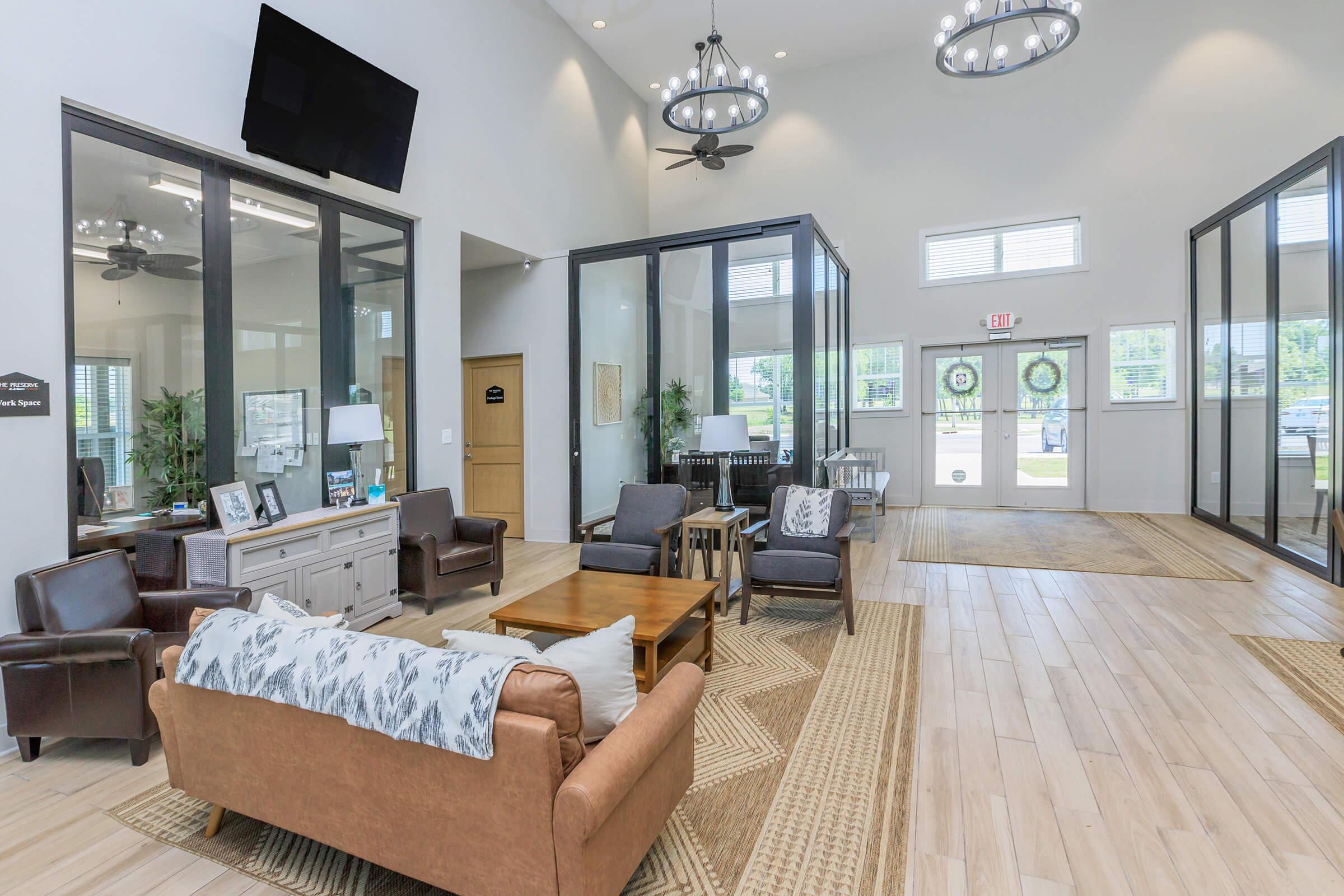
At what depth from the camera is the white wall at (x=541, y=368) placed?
21.9ft

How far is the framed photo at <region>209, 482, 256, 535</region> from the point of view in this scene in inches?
129

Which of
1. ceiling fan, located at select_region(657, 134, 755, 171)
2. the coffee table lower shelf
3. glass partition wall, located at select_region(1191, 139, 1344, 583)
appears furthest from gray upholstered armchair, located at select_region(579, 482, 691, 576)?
glass partition wall, located at select_region(1191, 139, 1344, 583)

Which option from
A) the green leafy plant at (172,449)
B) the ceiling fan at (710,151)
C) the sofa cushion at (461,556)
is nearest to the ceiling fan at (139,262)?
the green leafy plant at (172,449)

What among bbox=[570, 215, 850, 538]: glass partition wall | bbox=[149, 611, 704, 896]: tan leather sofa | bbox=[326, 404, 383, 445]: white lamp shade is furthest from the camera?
bbox=[570, 215, 850, 538]: glass partition wall

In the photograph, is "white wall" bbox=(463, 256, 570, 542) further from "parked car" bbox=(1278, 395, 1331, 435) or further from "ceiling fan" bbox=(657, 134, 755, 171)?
"parked car" bbox=(1278, 395, 1331, 435)

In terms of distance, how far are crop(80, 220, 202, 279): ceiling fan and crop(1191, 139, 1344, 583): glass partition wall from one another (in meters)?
7.76

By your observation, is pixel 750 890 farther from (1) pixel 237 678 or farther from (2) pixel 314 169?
(2) pixel 314 169

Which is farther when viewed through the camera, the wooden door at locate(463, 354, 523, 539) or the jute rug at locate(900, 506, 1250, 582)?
Answer: the wooden door at locate(463, 354, 523, 539)

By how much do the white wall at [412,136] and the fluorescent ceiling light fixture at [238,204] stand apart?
241 millimetres

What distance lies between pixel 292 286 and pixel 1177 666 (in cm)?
575

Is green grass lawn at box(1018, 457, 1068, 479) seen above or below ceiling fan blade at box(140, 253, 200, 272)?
below

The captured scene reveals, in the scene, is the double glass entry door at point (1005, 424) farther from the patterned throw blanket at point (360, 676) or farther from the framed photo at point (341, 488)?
the patterned throw blanket at point (360, 676)

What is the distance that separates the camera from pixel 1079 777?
2.32 m

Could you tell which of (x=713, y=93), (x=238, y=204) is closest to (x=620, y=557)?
(x=238, y=204)
